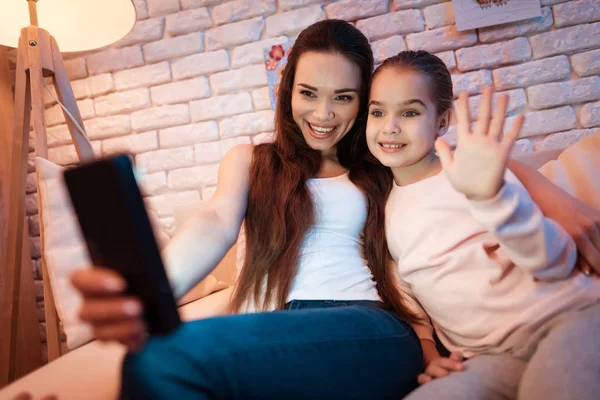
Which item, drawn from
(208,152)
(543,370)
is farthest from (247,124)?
(543,370)

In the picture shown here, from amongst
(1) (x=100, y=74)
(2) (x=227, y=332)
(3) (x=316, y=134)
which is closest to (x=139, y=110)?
(1) (x=100, y=74)

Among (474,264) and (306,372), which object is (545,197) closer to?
(474,264)

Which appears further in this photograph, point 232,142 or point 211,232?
point 232,142

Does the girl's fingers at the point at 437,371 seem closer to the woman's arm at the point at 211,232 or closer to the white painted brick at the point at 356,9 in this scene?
the woman's arm at the point at 211,232


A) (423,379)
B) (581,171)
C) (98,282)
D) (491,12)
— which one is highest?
(491,12)

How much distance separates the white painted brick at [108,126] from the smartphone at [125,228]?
1.61 meters

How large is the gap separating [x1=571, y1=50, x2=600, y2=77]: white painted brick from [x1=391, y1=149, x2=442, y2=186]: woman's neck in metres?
0.84

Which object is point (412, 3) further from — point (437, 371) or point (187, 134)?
point (437, 371)

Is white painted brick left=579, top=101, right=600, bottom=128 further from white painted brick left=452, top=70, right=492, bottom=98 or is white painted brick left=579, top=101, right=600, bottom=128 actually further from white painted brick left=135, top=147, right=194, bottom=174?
white painted brick left=135, top=147, right=194, bottom=174

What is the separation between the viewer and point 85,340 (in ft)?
3.72

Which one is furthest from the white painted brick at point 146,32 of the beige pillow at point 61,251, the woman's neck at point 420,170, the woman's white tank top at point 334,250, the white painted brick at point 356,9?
the woman's neck at point 420,170

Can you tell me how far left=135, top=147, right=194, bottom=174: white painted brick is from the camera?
187 cm

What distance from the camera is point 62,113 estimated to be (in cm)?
194

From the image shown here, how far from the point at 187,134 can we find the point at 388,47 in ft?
2.79
